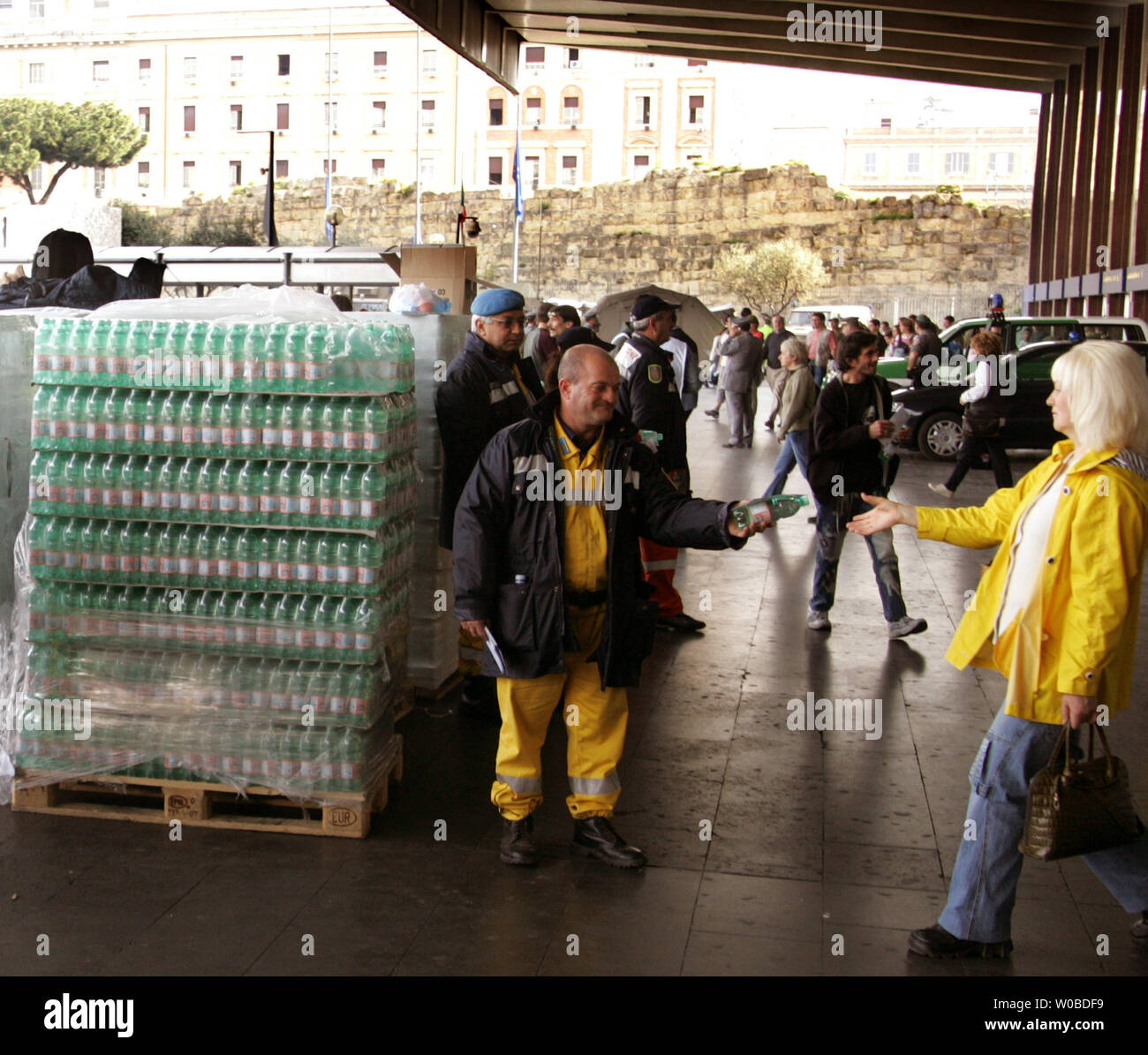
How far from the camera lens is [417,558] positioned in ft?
21.6

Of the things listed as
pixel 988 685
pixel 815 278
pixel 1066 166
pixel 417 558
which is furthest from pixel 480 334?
pixel 815 278

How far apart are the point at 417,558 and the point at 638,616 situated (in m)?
2.21

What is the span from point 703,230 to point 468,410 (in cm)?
5468

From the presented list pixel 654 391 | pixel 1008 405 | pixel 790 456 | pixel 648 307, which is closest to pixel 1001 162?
pixel 1008 405

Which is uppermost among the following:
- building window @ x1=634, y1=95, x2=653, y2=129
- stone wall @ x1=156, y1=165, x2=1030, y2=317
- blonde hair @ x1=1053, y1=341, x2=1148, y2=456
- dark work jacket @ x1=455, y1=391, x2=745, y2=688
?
building window @ x1=634, y1=95, x2=653, y2=129

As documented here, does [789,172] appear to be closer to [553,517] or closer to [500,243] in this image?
[500,243]

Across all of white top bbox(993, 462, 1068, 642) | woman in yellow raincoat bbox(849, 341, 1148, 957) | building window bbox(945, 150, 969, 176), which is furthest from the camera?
building window bbox(945, 150, 969, 176)

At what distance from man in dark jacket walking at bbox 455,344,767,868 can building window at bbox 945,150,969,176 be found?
94.7 metres

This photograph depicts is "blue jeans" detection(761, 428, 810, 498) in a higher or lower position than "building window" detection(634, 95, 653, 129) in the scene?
lower

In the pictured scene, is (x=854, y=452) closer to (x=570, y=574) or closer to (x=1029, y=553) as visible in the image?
(x=570, y=574)

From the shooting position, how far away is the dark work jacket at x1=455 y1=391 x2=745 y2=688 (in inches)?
178

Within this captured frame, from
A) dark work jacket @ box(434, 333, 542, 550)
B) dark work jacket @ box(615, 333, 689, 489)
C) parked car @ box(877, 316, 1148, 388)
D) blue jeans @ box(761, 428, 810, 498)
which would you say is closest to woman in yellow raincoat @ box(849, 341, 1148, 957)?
dark work jacket @ box(434, 333, 542, 550)

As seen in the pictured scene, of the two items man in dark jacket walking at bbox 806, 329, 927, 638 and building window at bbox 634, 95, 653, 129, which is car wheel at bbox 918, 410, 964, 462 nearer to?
man in dark jacket walking at bbox 806, 329, 927, 638

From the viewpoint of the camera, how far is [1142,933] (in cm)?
408
